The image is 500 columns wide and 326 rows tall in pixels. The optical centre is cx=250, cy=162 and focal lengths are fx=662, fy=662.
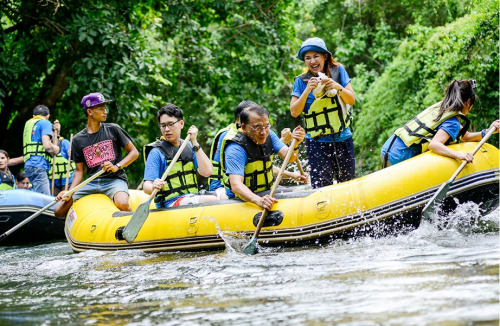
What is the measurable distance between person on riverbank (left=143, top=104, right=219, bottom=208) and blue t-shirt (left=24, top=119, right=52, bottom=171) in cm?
341

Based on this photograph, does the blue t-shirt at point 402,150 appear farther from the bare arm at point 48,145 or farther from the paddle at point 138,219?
the bare arm at point 48,145

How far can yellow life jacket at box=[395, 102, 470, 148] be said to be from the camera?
5.47 meters

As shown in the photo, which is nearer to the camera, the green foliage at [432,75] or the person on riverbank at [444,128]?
the person on riverbank at [444,128]

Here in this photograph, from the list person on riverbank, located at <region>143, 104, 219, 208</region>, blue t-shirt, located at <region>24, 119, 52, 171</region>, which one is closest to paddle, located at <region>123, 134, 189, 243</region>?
person on riverbank, located at <region>143, 104, 219, 208</region>

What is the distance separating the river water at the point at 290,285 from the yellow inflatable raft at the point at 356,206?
122 millimetres

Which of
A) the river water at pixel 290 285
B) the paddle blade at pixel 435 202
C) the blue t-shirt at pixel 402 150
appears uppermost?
the blue t-shirt at pixel 402 150

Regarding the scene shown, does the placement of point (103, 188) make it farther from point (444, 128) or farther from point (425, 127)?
point (444, 128)

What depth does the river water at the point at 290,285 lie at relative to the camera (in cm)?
305

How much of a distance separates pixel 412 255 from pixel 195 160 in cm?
260

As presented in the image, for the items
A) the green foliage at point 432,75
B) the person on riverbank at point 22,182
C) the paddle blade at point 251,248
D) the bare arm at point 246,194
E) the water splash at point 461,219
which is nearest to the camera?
the water splash at point 461,219

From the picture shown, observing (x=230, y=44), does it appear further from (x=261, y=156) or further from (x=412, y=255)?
(x=412, y=255)

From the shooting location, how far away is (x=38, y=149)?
30.6 ft

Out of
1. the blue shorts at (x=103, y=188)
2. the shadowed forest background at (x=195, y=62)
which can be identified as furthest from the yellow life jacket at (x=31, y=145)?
the blue shorts at (x=103, y=188)

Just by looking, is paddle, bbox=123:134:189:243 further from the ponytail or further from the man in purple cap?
the ponytail
